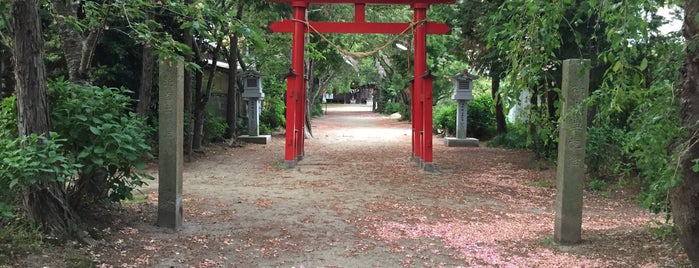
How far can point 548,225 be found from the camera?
6195mm

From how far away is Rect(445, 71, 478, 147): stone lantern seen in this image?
54.3 feet

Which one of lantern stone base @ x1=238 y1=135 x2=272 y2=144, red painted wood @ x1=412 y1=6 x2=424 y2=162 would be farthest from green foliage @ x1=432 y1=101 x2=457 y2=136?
red painted wood @ x1=412 y1=6 x2=424 y2=162

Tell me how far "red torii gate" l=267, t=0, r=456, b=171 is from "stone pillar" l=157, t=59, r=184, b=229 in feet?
18.6

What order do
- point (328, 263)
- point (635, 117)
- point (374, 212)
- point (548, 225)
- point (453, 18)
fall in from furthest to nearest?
point (453, 18) → point (374, 212) → point (548, 225) → point (328, 263) → point (635, 117)

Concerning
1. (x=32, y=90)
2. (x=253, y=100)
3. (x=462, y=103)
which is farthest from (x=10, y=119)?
(x=462, y=103)

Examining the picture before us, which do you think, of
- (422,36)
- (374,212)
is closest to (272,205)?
(374,212)

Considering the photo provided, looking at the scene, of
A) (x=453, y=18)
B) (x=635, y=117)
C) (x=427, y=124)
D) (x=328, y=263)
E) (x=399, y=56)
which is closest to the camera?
(x=635, y=117)

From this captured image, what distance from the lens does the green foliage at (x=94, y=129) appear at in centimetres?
457

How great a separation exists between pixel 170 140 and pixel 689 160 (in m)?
4.53

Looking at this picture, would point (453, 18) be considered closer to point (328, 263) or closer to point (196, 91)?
→ point (196, 91)

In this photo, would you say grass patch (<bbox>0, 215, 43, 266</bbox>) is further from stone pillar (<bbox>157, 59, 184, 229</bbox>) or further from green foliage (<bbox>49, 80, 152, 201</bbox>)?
stone pillar (<bbox>157, 59, 184, 229</bbox>)

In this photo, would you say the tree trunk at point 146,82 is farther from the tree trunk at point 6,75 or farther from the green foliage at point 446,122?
the green foliage at point 446,122

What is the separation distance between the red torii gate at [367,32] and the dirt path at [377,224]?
2.42 ft

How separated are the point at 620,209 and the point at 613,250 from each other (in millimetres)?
2729
